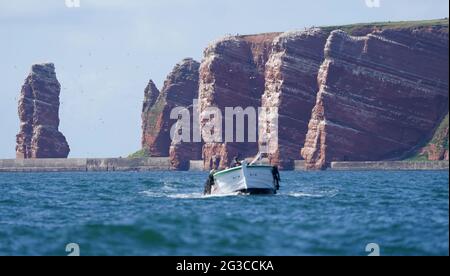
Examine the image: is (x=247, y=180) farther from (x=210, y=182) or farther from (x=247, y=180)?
(x=210, y=182)

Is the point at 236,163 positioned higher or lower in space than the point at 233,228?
higher

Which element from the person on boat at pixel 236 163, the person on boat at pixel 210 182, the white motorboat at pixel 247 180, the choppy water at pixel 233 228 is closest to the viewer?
the choppy water at pixel 233 228

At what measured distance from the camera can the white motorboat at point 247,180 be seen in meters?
64.2

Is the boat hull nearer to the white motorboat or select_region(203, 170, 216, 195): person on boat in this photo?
the white motorboat

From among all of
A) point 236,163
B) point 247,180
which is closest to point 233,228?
point 247,180

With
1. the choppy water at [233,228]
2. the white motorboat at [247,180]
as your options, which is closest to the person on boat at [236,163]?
the white motorboat at [247,180]

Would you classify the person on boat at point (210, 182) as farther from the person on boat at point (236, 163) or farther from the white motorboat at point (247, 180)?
the person on boat at point (236, 163)

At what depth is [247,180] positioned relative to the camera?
211ft

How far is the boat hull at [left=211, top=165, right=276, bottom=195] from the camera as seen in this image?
2530 inches

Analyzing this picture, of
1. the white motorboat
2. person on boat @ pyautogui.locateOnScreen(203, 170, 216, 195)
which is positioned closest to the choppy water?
the white motorboat

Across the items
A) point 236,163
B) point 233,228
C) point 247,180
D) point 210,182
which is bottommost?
point 233,228
